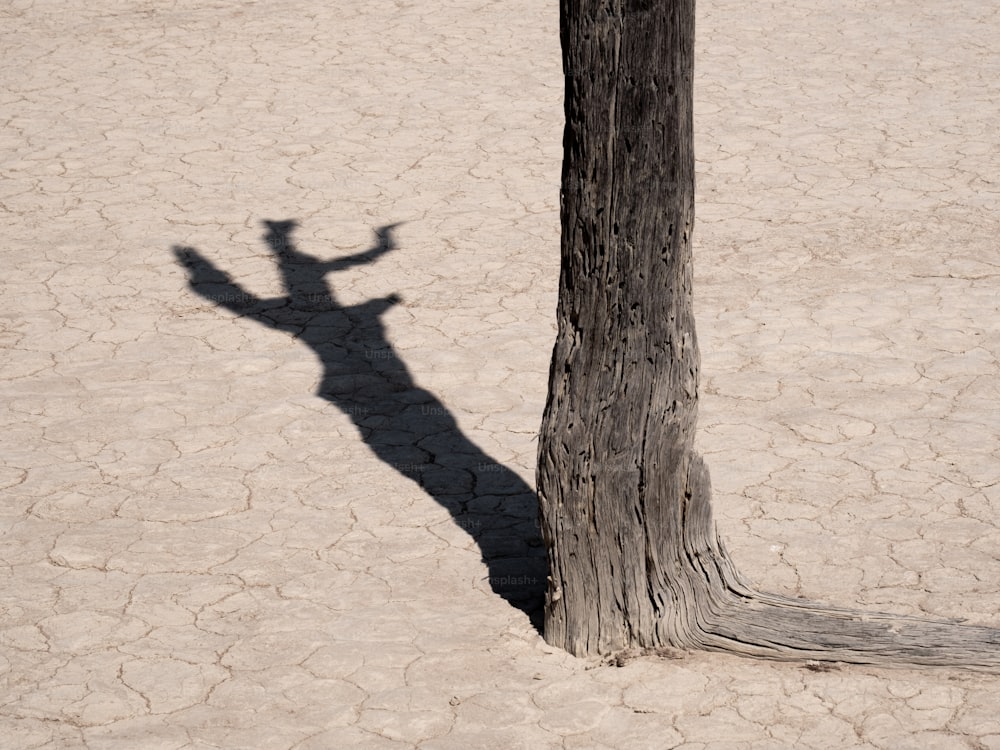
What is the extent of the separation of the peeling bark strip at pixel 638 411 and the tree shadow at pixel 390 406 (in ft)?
1.38

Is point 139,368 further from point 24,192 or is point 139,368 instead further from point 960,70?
point 960,70

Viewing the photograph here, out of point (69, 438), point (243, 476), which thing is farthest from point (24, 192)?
point (243, 476)

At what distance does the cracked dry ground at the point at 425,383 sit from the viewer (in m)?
3.80

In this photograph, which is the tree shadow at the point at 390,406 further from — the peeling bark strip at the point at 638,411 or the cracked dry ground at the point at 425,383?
the peeling bark strip at the point at 638,411

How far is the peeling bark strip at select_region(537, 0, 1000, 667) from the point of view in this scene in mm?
3516

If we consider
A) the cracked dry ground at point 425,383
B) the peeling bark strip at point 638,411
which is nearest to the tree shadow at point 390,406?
the cracked dry ground at point 425,383

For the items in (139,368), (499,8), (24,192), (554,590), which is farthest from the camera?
(499,8)

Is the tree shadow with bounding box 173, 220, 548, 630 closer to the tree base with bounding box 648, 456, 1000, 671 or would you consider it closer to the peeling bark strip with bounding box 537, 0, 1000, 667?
the peeling bark strip with bounding box 537, 0, 1000, 667

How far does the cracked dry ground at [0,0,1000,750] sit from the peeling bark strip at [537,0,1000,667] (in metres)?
0.12

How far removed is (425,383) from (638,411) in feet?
7.23

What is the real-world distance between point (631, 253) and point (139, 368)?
3122 mm

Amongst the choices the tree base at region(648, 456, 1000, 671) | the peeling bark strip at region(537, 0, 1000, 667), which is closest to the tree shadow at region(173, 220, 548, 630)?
the peeling bark strip at region(537, 0, 1000, 667)

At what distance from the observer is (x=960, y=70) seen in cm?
960

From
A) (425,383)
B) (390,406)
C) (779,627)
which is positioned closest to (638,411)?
(779,627)
